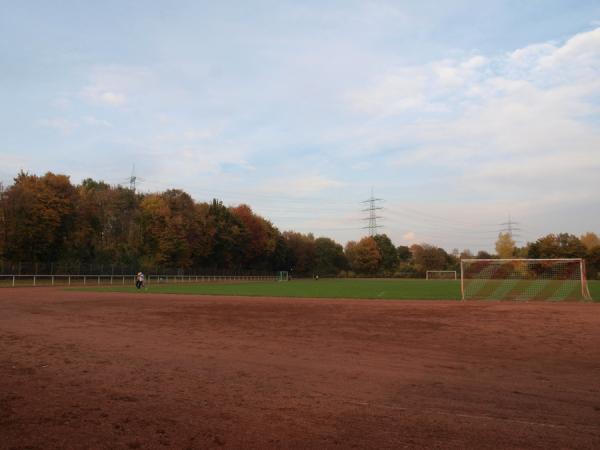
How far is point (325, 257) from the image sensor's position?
131125 mm

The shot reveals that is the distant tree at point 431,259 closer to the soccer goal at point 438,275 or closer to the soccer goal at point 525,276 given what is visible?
the soccer goal at point 438,275

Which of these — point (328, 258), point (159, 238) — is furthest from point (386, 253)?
point (159, 238)

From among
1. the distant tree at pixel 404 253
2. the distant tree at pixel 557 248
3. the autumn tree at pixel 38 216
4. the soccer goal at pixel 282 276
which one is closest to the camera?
the autumn tree at pixel 38 216

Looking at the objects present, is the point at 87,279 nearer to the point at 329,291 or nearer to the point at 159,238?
the point at 159,238

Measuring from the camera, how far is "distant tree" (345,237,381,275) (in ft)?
405

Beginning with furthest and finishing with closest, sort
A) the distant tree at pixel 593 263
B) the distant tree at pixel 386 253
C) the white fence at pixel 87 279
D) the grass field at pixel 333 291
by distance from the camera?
the distant tree at pixel 386 253, the distant tree at pixel 593 263, the white fence at pixel 87 279, the grass field at pixel 333 291

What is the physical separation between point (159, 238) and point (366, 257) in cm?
6207

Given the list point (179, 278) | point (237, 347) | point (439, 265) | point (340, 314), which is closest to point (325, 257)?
point (439, 265)

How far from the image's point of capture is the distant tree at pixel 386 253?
126775mm

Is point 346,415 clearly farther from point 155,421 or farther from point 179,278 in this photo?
point 179,278

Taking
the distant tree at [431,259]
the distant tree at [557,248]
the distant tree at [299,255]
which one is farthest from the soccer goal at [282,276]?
the distant tree at [557,248]

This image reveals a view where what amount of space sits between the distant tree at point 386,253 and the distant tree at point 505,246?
30163mm

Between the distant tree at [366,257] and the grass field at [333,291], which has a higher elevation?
the distant tree at [366,257]

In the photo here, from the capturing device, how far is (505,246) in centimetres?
10356
